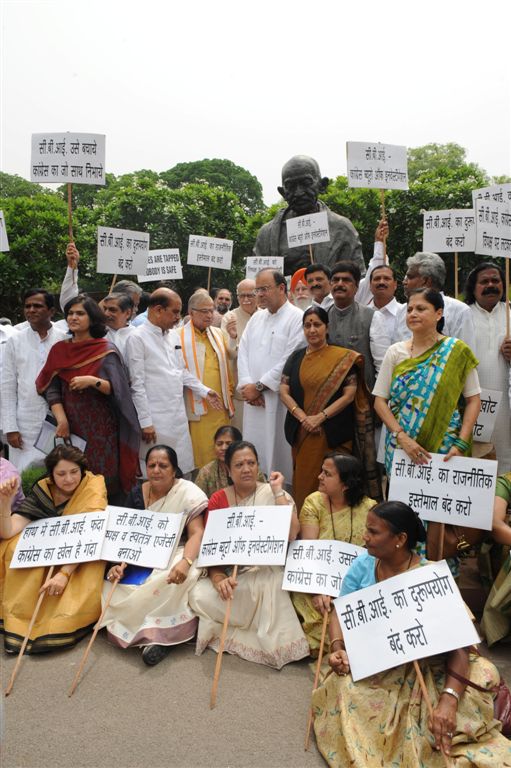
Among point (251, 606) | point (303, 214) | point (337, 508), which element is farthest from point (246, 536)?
point (303, 214)

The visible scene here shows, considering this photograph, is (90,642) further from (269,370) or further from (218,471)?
(269,370)

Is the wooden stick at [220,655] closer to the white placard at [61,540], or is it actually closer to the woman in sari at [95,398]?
the white placard at [61,540]

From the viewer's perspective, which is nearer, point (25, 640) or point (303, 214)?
point (25, 640)

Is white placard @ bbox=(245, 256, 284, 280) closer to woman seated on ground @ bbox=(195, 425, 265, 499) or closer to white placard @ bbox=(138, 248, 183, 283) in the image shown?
white placard @ bbox=(138, 248, 183, 283)

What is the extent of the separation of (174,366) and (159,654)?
2.42 m

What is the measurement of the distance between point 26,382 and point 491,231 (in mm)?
3703

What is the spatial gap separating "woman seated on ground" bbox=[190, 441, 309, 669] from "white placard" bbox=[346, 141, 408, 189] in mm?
3236

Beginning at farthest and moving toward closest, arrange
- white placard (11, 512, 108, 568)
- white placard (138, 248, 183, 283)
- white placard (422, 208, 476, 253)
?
white placard (138, 248, 183, 283)
white placard (422, 208, 476, 253)
white placard (11, 512, 108, 568)

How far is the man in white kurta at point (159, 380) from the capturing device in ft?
16.4

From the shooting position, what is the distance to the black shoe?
3.44m

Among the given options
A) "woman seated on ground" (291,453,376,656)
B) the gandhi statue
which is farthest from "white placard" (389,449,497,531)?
the gandhi statue

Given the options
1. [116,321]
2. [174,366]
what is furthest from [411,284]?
[116,321]

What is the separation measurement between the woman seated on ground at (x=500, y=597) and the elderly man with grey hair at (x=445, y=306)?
145 centimetres

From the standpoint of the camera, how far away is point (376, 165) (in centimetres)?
609
